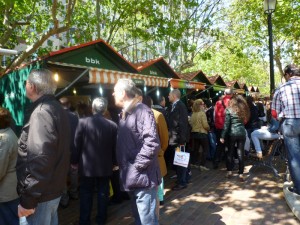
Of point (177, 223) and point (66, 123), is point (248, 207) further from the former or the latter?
point (66, 123)

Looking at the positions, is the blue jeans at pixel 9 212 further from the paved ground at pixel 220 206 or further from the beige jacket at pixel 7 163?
the paved ground at pixel 220 206

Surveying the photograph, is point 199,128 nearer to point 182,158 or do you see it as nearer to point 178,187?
point 178,187

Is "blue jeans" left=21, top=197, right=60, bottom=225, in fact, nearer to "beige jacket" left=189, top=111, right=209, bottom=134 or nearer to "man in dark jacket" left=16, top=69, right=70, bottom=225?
"man in dark jacket" left=16, top=69, right=70, bottom=225

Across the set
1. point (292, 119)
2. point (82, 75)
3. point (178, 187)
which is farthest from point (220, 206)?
point (82, 75)

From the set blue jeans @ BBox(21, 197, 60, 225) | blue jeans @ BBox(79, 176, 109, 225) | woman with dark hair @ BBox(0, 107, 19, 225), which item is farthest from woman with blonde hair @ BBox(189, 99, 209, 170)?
blue jeans @ BBox(21, 197, 60, 225)

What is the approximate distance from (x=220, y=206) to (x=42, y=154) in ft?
11.8

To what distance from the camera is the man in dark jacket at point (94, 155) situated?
4039 millimetres

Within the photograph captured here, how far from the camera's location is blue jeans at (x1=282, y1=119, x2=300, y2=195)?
425cm

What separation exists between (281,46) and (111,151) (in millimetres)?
21201

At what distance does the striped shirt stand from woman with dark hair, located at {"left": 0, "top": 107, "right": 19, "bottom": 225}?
3770mm

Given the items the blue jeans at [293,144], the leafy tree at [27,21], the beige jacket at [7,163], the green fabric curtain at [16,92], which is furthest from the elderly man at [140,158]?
the leafy tree at [27,21]

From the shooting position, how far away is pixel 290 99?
432 centimetres

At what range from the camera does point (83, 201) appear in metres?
4.09

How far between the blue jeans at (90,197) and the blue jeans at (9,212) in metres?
0.97
